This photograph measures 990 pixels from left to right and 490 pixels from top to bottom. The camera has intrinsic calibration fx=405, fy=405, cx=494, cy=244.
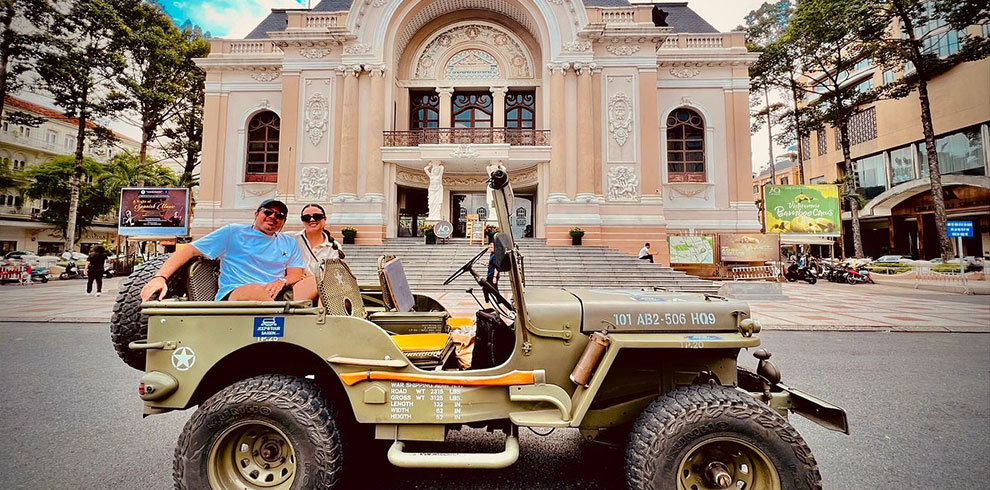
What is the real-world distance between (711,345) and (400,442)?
67.6 inches

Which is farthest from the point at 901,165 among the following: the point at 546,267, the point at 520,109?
the point at 546,267

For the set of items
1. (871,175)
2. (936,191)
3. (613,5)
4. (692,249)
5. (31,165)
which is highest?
(613,5)

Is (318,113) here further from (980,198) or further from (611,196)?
(980,198)

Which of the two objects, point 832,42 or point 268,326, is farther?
point 832,42

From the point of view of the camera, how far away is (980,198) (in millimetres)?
24703

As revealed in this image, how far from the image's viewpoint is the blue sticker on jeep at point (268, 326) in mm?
2180

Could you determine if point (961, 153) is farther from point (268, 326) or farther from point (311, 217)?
point (268, 326)

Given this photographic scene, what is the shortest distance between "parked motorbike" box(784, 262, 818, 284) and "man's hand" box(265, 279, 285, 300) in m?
24.6

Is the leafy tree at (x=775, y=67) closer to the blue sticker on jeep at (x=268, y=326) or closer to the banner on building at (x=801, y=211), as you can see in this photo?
the banner on building at (x=801, y=211)

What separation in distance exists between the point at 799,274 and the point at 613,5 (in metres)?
17.0

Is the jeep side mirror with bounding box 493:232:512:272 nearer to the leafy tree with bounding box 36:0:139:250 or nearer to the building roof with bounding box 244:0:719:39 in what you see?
the building roof with bounding box 244:0:719:39

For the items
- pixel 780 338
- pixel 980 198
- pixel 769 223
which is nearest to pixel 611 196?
pixel 769 223

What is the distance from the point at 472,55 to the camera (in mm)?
21578

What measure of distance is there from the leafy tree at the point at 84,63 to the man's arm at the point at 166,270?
2647 cm
